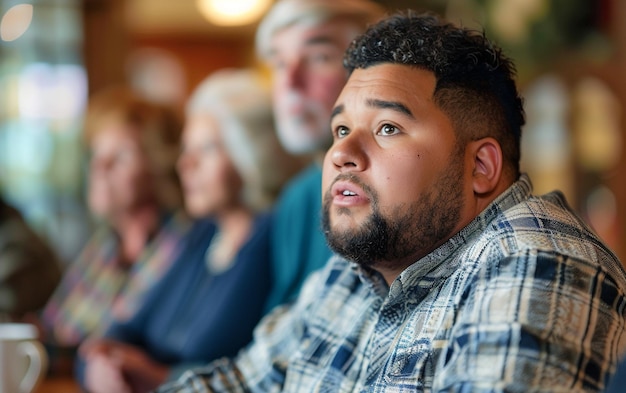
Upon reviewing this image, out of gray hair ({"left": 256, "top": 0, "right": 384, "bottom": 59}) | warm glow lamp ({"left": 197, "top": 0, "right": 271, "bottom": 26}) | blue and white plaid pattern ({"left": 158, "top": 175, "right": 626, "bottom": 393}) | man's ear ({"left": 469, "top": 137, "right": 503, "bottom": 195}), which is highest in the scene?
warm glow lamp ({"left": 197, "top": 0, "right": 271, "bottom": 26})

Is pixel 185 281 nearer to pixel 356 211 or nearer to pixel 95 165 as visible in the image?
pixel 95 165

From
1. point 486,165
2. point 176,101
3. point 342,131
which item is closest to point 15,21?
point 176,101

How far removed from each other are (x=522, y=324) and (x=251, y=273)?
3.27 ft

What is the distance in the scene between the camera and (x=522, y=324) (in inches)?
29.0

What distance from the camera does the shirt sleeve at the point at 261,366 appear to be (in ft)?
3.86

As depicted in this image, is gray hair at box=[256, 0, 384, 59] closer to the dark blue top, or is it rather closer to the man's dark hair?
the dark blue top

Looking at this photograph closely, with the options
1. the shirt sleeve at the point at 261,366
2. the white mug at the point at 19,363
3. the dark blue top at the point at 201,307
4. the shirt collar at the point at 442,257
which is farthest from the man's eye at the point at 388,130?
the dark blue top at the point at 201,307

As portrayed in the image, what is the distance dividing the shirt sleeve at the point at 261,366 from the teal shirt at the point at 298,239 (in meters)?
0.23

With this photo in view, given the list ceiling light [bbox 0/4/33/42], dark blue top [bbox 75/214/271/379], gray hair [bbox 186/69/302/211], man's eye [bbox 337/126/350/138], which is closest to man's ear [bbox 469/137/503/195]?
man's eye [bbox 337/126/350/138]

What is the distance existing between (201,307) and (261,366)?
1.94 ft

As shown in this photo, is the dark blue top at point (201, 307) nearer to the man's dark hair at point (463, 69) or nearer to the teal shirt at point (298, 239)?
the teal shirt at point (298, 239)

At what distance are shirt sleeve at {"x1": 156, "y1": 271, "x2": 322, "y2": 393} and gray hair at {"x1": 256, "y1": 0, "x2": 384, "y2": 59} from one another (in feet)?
1.73

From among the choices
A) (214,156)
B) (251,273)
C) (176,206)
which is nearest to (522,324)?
(251,273)

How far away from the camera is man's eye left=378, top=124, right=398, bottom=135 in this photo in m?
0.94
